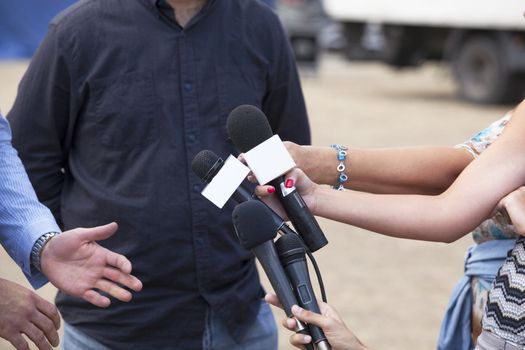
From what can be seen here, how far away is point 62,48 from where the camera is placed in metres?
2.84

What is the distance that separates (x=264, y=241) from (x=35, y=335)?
71 cm

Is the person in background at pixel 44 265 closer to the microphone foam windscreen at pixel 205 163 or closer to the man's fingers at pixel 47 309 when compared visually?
the man's fingers at pixel 47 309

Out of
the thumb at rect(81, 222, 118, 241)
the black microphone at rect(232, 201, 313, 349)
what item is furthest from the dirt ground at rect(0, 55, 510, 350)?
the black microphone at rect(232, 201, 313, 349)

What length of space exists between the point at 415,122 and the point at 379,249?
20.5ft

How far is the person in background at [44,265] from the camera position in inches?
90.6

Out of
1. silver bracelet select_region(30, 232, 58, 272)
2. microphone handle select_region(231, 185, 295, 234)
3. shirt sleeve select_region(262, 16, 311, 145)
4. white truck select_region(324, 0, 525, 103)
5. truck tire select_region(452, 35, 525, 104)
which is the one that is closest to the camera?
microphone handle select_region(231, 185, 295, 234)

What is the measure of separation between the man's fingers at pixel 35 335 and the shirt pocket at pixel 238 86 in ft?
2.97

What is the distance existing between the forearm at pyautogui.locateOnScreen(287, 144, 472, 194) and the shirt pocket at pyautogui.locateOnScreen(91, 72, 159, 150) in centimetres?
60

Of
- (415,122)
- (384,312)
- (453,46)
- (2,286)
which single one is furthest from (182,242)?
(453,46)

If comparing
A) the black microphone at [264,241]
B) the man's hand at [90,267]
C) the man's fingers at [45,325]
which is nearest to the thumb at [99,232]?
the man's hand at [90,267]

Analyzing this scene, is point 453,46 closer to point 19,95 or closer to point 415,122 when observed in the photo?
point 415,122

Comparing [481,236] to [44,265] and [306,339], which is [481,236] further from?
[44,265]

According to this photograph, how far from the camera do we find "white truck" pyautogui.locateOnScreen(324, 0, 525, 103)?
1423 cm

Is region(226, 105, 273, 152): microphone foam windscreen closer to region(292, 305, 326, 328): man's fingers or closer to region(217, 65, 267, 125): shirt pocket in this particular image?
region(292, 305, 326, 328): man's fingers
